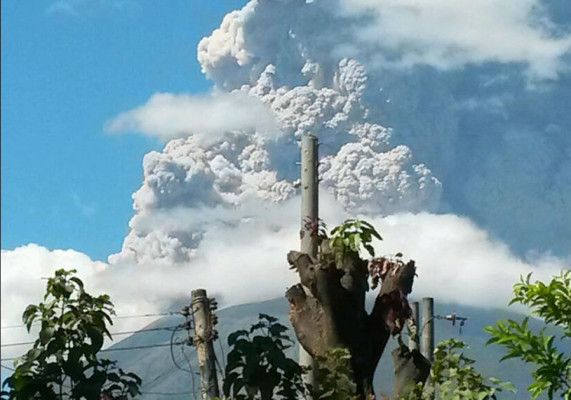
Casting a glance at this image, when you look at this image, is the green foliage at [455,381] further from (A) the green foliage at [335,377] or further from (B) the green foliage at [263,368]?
(B) the green foliage at [263,368]

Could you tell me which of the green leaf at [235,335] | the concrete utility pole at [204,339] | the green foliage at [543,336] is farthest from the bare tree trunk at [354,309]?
the concrete utility pole at [204,339]

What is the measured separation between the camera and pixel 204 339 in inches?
484

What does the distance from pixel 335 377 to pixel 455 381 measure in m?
0.76

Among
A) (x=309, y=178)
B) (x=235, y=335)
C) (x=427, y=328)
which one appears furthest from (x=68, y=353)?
(x=427, y=328)

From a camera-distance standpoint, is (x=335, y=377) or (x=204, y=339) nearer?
(x=335, y=377)

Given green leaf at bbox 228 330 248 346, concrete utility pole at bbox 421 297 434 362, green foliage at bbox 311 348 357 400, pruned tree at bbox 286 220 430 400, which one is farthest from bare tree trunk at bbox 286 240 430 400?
concrete utility pole at bbox 421 297 434 362

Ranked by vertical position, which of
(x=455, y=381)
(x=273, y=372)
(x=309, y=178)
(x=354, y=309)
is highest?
(x=309, y=178)

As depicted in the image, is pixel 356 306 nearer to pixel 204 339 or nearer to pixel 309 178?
pixel 309 178

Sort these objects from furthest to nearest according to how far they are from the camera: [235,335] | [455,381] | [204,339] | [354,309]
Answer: [204,339], [354,309], [235,335], [455,381]

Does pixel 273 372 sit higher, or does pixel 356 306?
pixel 356 306

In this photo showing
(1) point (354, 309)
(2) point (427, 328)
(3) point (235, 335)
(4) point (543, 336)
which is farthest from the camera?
(2) point (427, 328)

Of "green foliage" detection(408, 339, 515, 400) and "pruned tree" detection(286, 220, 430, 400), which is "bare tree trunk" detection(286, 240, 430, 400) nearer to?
"pruned tree" detection(286, 220, 430, 400)

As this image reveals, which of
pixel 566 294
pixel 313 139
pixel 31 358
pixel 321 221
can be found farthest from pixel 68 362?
pixel 313 139

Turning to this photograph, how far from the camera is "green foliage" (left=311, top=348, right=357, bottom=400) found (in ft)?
24.7
